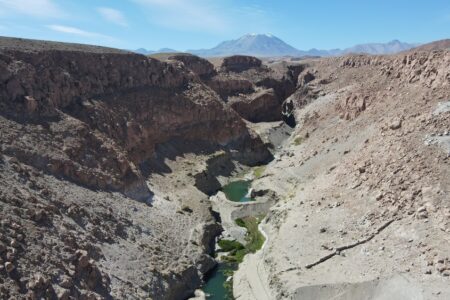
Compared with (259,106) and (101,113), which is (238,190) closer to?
(101,113)

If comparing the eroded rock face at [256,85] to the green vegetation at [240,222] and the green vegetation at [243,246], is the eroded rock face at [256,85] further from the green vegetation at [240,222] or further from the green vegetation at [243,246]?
the green vegetation at [243,246]

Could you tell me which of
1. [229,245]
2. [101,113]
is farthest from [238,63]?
[229,245]

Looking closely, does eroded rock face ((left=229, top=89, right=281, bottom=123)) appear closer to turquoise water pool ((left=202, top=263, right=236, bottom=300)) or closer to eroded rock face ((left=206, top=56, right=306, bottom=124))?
eroded rock face ((left=206, top=56, right=306, bottom=124))

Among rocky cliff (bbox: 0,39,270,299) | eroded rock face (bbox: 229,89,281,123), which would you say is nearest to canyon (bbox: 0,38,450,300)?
rocky cliff (bbox: 0,39,270,299)

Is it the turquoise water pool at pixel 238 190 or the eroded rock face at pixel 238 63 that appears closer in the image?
the turquoise water pool at pixel 238 190

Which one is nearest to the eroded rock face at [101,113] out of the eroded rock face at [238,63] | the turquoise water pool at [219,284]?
the turquoise water pool at [219,284]

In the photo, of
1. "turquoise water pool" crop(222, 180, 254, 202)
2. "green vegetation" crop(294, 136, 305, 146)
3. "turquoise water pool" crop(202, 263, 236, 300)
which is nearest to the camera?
"turquoise water pool" crop(202, 263, 236, 300)

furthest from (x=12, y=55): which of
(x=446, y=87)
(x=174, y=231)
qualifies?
(x=446, y=87)

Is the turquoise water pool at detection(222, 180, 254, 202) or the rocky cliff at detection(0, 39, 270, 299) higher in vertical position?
the rocky cliff at detection(0, 39, 270, 299)

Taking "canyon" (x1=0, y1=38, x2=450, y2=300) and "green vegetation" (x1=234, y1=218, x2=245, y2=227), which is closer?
"canyon" (x1=0, y1=38, x2=450, y2=300)
